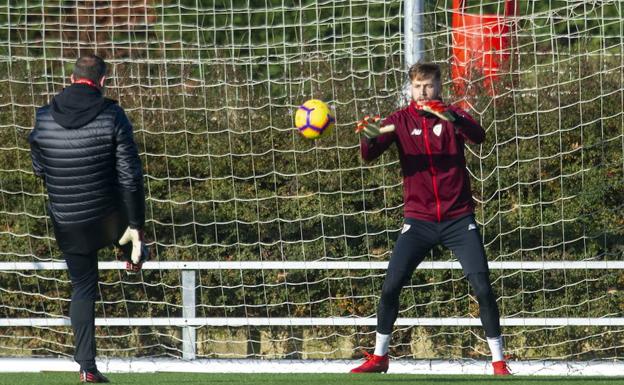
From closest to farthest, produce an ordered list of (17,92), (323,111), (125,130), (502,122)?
(125,130), (323,111), (502,122), (17,92)

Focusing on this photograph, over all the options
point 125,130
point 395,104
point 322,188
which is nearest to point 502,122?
point 395,104

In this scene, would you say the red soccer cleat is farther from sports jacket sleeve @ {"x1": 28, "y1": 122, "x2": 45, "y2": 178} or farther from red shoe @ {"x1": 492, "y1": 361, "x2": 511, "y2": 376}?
red shoe @ {"x1": 492, "y1": 361, "x2": 511, "y2": 376}

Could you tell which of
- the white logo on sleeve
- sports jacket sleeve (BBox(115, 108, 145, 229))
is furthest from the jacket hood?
the white logo on sleeve

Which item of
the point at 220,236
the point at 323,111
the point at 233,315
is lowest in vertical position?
the point at 233,315

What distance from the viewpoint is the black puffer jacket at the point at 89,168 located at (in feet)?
23.8

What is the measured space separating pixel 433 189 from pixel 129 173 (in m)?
1.89

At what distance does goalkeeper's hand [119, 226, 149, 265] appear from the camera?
24.0 ft

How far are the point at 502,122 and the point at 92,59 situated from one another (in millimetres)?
3765

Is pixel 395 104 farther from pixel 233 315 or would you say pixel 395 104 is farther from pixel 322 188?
pixel 233 315

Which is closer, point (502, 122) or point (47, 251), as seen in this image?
point (502, 122)

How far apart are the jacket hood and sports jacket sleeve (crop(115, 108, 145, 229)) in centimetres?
14

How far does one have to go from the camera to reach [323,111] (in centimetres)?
786

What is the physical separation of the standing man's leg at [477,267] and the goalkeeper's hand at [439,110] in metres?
0.66

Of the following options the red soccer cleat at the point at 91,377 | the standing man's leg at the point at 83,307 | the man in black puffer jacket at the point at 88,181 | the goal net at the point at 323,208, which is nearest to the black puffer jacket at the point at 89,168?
the man in black puffer jacket at the point at 88,181
